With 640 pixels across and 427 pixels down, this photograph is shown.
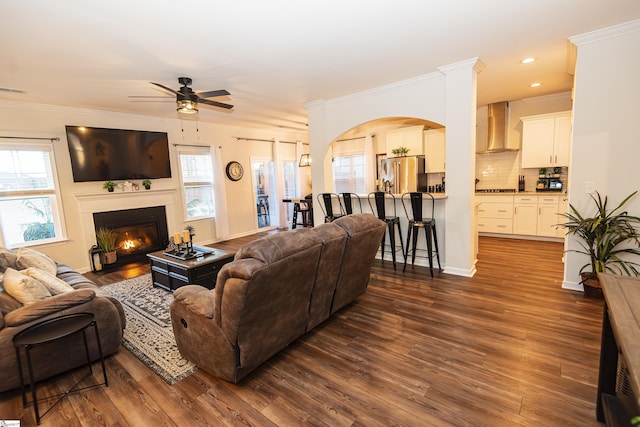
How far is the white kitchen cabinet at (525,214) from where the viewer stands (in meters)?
5.75

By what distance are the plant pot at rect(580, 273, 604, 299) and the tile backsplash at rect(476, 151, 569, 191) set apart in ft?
11.1

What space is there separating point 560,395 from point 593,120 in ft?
9.44

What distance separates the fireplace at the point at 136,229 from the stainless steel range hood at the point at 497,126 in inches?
273

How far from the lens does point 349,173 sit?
27.3 ft

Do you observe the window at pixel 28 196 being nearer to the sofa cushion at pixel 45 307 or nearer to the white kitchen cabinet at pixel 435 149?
the sofa cushion at pixel 45 307

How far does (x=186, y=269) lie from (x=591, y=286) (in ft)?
15.1

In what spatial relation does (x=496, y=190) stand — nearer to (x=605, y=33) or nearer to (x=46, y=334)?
(x=605, y=33)

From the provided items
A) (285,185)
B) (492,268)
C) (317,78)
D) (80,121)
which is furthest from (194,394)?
(285,185)

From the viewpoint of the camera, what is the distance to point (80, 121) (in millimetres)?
5086

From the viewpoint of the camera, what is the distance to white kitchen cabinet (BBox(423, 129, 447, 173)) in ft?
20.9

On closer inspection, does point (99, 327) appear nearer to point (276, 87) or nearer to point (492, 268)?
point (276, 87)

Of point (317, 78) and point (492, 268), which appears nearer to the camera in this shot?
point (317, 78)

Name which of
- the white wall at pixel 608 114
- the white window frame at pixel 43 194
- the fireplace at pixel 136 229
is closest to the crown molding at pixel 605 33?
the white wall at pixel 608 114

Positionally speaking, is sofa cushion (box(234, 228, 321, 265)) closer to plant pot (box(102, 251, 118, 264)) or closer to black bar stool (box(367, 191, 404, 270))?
black bar stool (box(367, 191, 404, 270))
